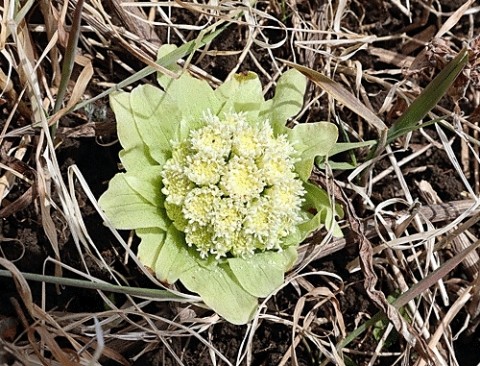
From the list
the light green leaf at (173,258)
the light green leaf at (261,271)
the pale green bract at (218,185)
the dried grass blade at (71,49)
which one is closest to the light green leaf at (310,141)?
the pale green bract at (218,185)

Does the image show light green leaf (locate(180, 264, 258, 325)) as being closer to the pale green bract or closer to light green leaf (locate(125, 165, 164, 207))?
the pale green bract

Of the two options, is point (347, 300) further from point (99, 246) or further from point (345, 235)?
point (99, 246)

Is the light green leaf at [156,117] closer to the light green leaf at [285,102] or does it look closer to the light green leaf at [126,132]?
the light green leaf at [126,132]

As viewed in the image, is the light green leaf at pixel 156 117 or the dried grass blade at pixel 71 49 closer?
the dried grass blade at pixel 71 49

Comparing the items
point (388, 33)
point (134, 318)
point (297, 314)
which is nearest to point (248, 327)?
point (297, 314)

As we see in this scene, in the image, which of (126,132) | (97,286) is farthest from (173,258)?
(126,132)
